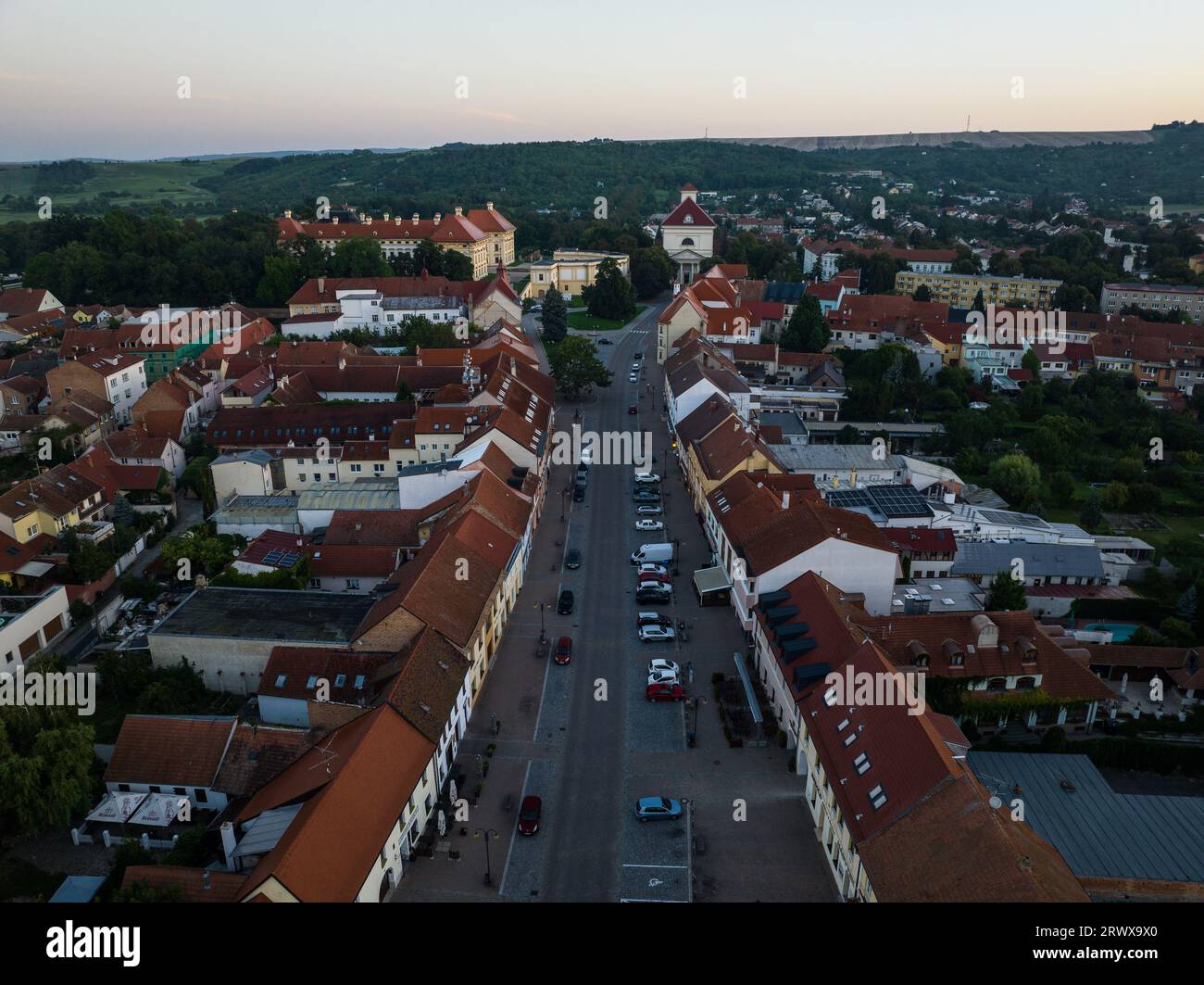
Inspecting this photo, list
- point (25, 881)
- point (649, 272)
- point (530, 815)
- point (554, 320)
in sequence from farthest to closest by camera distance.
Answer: point (649, 272) < point (554, 320) < point (530, 815) < point (25, 881)

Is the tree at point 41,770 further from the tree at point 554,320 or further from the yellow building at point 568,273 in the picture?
the yellow building at point 568,273

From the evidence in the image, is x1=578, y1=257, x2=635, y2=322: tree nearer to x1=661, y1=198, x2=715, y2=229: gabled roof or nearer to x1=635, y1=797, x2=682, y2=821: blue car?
x1=661, y1=198, x2=715, y2=229: gabled roof

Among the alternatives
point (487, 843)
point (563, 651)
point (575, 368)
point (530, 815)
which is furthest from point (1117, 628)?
point (575, 368)

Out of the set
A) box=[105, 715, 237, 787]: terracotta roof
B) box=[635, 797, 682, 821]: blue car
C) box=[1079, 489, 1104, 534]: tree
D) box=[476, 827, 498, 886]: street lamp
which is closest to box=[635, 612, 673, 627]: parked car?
box=[635, 797, 682, 821]: blue car

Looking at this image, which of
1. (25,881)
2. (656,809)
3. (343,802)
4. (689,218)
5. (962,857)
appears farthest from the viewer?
(689,218)

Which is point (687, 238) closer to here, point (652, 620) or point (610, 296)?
point (610, 296)

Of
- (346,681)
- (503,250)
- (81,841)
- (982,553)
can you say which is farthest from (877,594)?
(503,250)

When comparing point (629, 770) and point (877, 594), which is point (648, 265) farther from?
point (629, 770)

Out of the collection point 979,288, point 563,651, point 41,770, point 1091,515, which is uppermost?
point 979,288
